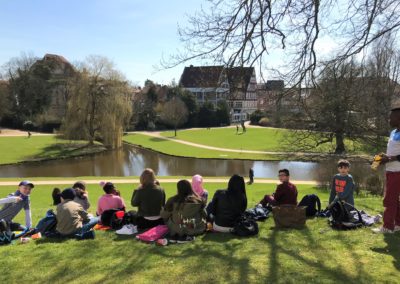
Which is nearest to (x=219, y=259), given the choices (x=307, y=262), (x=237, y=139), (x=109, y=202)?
(x=307, y=262)

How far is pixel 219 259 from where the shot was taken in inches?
201

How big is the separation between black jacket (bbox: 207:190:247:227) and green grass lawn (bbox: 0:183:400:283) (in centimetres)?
26

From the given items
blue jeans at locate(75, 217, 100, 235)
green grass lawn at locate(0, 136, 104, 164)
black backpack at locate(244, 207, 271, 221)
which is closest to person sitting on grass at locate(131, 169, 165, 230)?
blue jeans at locate(75, 217, 100, 235)

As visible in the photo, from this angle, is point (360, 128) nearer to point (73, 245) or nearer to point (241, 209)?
point (241, 209)

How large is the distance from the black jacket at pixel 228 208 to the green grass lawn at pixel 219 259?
0.84 feet

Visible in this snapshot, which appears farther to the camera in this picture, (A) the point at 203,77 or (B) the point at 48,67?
(B) the point at 48,67

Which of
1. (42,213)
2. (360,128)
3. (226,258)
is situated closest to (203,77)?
(226,258)

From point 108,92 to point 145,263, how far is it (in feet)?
120

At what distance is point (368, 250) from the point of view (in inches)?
207

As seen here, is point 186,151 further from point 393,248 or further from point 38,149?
point 393,248

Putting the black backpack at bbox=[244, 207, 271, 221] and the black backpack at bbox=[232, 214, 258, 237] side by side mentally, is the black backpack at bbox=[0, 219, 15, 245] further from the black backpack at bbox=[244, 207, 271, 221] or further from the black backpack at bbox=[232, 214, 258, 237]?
the black backpack at bbox=[244, 207, 271, 221]

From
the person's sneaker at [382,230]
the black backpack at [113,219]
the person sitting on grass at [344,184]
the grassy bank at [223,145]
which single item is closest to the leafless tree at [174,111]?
the grassy bank at [223,145]

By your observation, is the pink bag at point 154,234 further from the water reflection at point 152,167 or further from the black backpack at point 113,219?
the water reflection at point 152,167

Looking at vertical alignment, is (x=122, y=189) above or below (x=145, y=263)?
below
